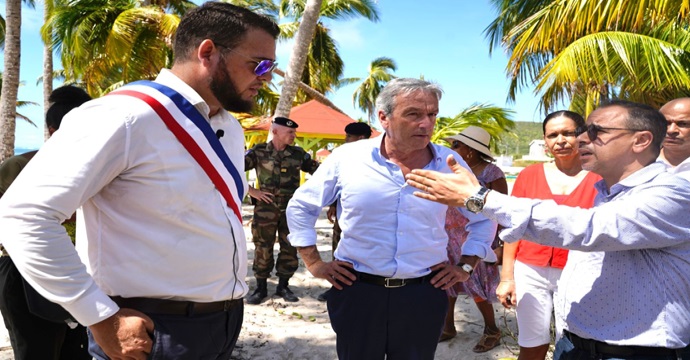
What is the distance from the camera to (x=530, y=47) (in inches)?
380

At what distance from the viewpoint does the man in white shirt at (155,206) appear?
4.20ft

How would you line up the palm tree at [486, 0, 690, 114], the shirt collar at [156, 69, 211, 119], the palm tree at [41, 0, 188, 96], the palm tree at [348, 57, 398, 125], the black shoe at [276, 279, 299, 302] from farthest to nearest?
the palm tree at [348, 57, 398, 125] → the palm tree at [41, 0, 188, 96] → the palm tree at [486, 0, 690, 114] → the black shoe at [276, 279, 299, 302] → the shirt collar at [156, 69, 211, 119]

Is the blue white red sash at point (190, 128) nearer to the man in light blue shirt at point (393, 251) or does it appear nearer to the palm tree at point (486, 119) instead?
the man in light blue shirt at point (393, 251)

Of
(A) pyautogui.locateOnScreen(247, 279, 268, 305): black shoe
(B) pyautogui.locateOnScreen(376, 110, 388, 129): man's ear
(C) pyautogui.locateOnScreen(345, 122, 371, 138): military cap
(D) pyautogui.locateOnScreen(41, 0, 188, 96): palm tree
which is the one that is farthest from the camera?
(D) pyautogui.locateOnScreen(41, 0, 188, 96): palm tree

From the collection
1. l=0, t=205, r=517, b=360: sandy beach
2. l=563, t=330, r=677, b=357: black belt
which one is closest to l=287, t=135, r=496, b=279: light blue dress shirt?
l=563, t=330, r=677, b=357: black belt

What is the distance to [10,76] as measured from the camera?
976cm

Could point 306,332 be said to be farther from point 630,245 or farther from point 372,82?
point 372,82

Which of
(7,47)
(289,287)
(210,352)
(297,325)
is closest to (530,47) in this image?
(289,287)

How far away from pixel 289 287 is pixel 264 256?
791 millimetres

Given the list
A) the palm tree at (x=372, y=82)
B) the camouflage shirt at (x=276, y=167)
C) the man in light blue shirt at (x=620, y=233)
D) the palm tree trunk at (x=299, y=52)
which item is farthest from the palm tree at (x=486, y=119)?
the palm tree at (x=372, y=82)

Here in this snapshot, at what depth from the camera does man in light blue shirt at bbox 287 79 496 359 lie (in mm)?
2457

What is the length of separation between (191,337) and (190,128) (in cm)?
70

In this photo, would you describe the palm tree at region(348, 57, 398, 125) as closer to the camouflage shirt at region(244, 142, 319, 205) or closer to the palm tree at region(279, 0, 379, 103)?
the palm tree at region(279, 0, 379, 103)

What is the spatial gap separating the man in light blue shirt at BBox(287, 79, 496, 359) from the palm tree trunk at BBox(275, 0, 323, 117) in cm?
620
